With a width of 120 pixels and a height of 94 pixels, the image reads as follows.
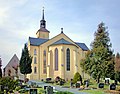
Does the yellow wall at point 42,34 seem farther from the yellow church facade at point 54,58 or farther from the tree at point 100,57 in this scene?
the tree at point 100,57

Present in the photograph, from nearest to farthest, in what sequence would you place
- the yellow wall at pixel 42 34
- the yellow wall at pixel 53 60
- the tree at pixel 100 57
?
1. the tree at pixel 100 57
2. the yellow wall at pixel 53 60
3. the yellow wall at pixel 42 34

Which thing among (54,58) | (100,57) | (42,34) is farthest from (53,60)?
(100,57)

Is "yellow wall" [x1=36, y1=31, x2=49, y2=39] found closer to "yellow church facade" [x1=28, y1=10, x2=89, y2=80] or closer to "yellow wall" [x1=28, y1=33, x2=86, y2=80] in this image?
"yellow church facade" [x1=28, y1=10, x2=89, y2=80]

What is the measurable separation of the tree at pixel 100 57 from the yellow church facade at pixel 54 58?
601 inches

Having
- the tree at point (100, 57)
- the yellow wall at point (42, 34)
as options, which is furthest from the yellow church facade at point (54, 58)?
the tree at point (100, 57)

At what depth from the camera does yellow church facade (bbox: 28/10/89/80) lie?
6216 cm

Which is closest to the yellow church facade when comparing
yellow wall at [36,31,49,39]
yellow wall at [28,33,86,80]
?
yellow wall at [28,33,86,80]

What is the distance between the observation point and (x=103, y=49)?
45.1 metres

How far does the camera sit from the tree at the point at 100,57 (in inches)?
1766

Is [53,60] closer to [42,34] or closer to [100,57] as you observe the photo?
[42,34]

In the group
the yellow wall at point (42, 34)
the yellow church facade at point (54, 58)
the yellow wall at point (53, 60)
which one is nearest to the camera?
the yellow wall at point (53, 60)

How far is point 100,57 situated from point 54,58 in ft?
66.2

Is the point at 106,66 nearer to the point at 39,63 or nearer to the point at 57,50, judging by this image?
the point at 57,50

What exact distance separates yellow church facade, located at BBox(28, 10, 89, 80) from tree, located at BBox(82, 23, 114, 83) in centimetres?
1527
